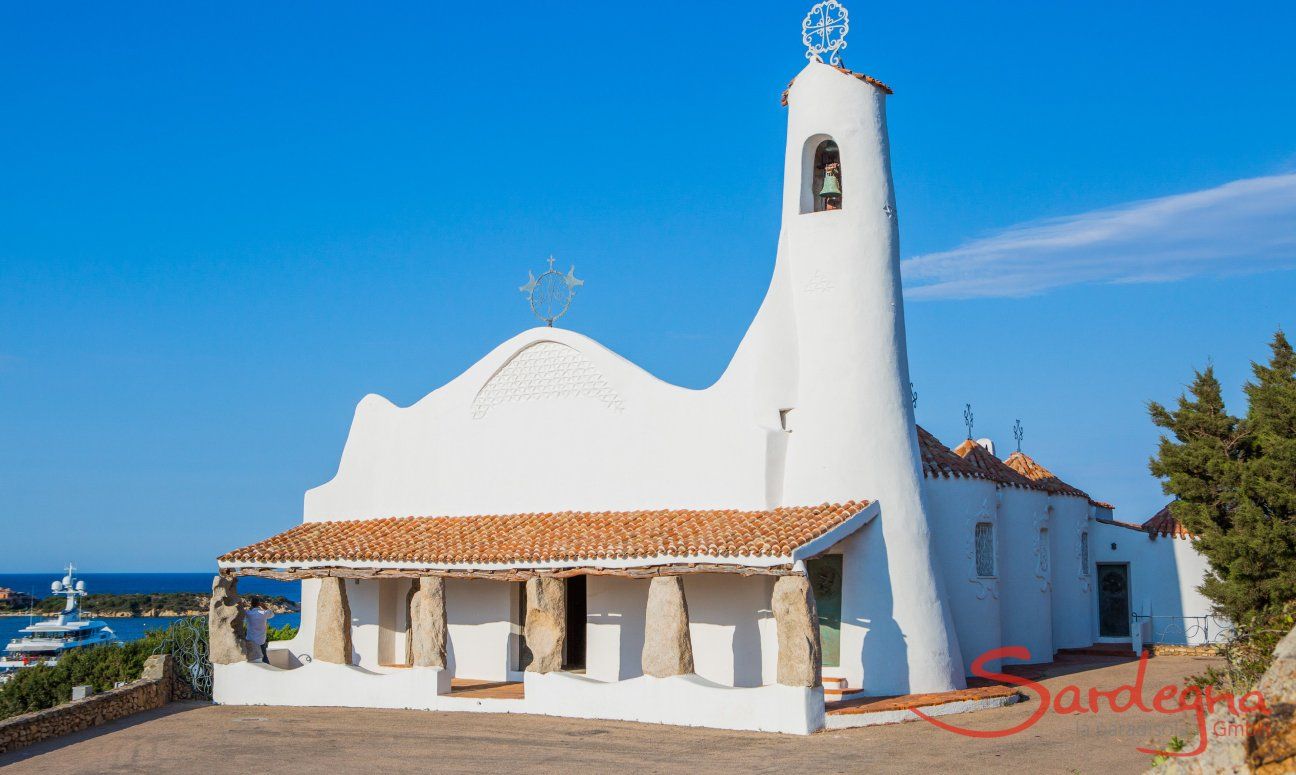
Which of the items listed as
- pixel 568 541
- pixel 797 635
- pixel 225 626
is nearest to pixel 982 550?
pixel 797 635

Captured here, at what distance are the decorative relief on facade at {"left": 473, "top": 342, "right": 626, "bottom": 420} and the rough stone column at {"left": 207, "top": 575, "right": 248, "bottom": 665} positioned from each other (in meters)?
5.07

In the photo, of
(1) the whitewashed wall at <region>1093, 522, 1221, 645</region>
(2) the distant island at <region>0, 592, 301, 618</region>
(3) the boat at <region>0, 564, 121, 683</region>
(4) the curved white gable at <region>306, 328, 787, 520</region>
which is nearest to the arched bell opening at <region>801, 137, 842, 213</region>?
(4) the curved white gable at <region>306, 328, 787, 520</region>

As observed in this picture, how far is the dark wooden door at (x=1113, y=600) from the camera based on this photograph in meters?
26.2

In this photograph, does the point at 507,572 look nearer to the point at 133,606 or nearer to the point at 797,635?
the point at 797,635

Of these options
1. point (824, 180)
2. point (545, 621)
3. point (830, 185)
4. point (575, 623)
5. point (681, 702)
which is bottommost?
point (681, 702)

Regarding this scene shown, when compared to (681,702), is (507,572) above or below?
above

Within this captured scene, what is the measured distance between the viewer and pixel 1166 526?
84.8 ft

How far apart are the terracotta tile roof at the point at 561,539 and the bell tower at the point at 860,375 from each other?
842mm

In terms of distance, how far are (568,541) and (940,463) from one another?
21.6ft

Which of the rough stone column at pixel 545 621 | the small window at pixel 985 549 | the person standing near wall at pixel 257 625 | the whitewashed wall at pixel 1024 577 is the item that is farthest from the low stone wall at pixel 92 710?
the whitewashed wall at pixel 1024 577

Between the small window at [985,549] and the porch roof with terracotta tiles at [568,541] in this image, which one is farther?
the small window at [985,549]

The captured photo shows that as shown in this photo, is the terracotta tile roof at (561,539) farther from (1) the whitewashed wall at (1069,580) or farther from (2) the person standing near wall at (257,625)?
(1) the whitewashed wall at (1069,580)

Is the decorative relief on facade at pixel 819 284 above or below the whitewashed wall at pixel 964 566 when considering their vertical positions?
above

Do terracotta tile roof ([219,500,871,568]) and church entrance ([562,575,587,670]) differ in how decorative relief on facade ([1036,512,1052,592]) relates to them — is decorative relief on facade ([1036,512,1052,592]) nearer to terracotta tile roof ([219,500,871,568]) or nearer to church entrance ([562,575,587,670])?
terracotta tile roof ([219,500,871,568])
